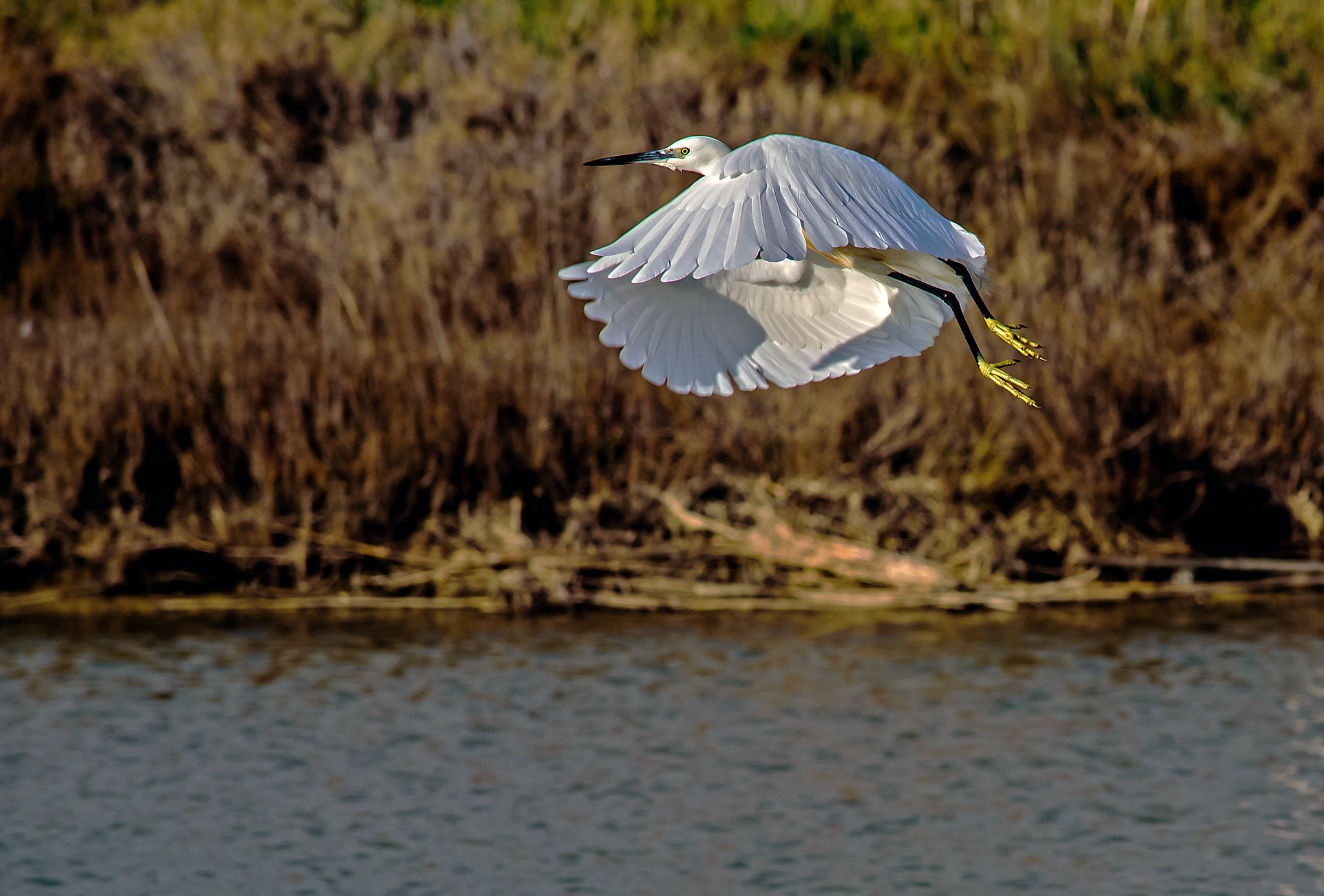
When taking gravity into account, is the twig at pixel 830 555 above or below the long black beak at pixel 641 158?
below

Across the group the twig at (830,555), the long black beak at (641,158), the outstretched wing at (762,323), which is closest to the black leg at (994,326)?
the outstretched wing at (762,323)

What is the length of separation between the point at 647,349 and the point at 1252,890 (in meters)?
2.19

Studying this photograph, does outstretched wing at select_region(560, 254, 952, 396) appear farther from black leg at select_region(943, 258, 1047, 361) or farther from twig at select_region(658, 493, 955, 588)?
twig at select_region(658, 493, 955, 588)

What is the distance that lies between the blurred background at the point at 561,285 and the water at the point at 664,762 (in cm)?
57

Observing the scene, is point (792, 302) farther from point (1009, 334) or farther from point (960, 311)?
point (1009, 334)

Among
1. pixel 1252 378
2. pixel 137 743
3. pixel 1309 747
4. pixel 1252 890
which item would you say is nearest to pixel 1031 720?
pixel 1309 747

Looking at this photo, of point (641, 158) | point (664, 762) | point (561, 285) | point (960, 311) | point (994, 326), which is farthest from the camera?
point (561, 285)

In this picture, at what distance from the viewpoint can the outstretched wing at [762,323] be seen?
4.19 metres

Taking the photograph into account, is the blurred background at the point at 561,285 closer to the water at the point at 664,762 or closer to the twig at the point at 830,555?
the twig at the point at 830,555

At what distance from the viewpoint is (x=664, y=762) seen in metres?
5.80

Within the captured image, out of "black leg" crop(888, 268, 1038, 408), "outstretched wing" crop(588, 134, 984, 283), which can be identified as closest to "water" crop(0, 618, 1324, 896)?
"black leg" crop(888, 268, 1038, 408)

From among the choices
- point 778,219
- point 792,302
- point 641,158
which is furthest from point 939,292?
point 778,219

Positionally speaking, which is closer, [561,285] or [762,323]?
[762,323]

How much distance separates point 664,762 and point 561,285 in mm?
3384
